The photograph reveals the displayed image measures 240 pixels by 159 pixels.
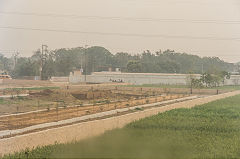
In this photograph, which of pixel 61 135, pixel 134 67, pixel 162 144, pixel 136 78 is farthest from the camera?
pixel 134 67

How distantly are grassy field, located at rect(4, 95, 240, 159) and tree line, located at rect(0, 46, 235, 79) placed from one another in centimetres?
5299

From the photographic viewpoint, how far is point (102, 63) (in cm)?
8994

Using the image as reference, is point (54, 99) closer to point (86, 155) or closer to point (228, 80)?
point (86, 155)

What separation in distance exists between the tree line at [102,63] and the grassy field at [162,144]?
174 feet

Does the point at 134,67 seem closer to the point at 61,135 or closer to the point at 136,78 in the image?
the point at 136,78

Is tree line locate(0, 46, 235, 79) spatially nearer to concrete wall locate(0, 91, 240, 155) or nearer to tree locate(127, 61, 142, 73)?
tree locate(127, 61, 142, 73)

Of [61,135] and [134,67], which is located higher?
[134,67]

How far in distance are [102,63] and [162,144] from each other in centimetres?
8085

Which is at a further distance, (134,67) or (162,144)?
(134,67)

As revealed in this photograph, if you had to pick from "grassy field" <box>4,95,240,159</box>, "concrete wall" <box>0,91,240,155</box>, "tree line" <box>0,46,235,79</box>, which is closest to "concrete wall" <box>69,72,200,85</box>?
"tree line" <box>0,46,235,79</box>

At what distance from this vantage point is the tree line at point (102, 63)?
68625 millimetres

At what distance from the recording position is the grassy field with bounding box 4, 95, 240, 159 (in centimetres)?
806

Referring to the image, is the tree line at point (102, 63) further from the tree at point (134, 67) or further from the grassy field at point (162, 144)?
the grassy field at point (162, 144)

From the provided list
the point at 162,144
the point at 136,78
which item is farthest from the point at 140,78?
the point at 162,144
